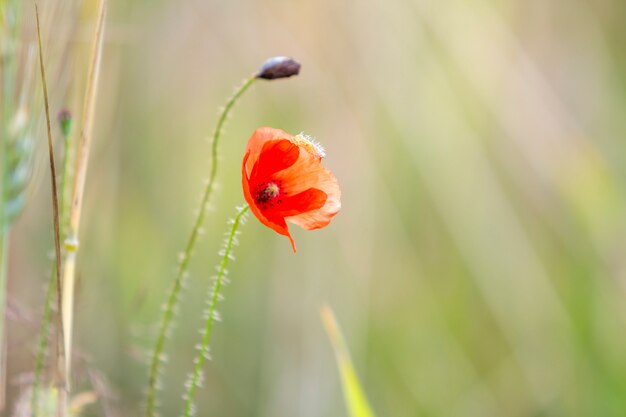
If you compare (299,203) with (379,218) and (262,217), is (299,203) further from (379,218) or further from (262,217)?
(379,218)

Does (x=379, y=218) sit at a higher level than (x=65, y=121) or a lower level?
lower

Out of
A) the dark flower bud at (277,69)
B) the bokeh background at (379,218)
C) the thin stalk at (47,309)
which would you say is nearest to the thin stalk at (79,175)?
the thin stalk at (47,309)

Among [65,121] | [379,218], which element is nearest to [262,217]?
[65,121]

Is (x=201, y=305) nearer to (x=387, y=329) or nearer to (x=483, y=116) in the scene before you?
(x=387, y=329)

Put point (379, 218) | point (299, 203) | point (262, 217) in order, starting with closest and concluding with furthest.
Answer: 1. point (262, 217)
2. point (299, 203)
3. point (379, 218)

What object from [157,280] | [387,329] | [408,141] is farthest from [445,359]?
[157,280]

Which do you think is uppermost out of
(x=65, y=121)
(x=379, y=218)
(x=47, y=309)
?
(x=65, y=121)
